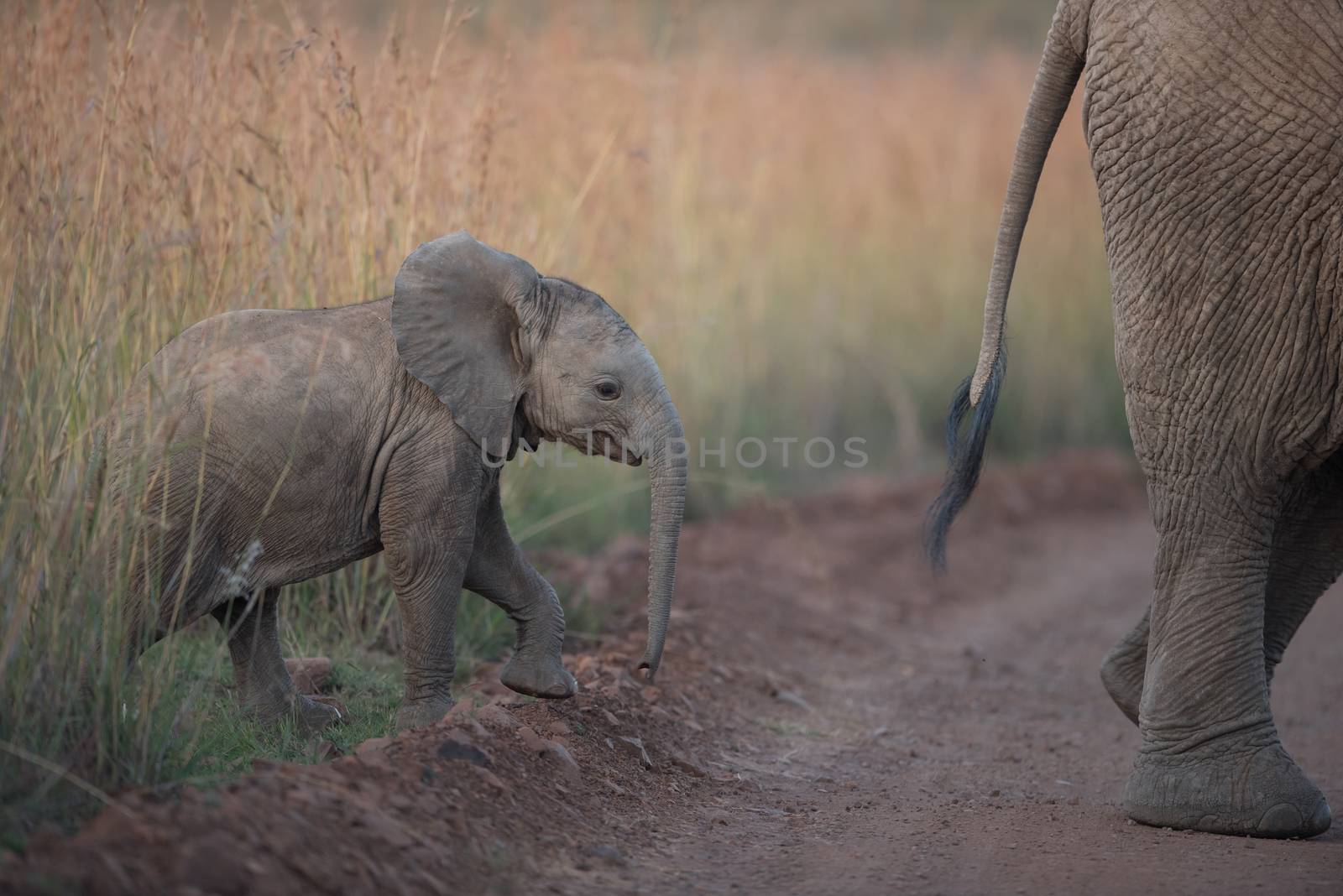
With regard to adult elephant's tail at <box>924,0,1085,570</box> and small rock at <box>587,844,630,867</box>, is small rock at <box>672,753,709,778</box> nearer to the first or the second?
small rock at <box>587,844,630,867</box>

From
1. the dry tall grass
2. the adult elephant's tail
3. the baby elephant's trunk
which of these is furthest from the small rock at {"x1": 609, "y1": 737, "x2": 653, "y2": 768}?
the dry tall grass

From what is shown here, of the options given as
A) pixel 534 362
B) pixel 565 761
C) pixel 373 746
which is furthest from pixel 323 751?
pixel 534 362

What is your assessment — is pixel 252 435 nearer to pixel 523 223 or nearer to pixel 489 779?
pixel 489 779

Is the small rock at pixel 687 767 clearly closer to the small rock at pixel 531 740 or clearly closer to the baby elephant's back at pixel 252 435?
the small rock at pixel 531 740

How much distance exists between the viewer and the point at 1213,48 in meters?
3.68

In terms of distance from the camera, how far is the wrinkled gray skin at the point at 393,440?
3.57 m

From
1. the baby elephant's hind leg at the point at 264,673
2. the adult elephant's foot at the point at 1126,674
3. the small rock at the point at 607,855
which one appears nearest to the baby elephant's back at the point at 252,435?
the baby elephant's hind leg at the point at 264,673

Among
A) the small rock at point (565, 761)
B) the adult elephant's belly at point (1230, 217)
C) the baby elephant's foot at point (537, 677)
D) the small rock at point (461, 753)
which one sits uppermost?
the adult elephant's belly at point (1230, 217)

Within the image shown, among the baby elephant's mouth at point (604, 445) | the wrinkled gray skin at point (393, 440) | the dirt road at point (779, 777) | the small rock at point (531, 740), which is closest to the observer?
the dirt road at point (779, 777)

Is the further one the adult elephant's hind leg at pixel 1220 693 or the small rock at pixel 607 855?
the adult elephant's hind leg at pixel 1220 693

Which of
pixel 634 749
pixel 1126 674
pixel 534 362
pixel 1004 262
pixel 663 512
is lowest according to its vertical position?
pixel 634 749

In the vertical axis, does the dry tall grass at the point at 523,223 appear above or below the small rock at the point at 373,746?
above

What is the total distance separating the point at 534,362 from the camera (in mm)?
3943

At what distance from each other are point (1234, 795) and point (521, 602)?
2.02 meters
